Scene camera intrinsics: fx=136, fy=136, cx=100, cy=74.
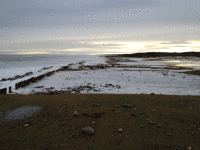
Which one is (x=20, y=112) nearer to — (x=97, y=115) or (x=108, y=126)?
(x=97, y=115)

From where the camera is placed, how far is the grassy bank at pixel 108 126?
11.3 feet

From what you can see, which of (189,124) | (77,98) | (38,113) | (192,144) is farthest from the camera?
(77,98)

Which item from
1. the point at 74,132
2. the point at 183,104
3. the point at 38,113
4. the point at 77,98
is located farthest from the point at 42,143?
the point at 183,104

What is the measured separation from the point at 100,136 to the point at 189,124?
285 cm

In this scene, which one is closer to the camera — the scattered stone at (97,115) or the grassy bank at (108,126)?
the grassy bank at (108,126)

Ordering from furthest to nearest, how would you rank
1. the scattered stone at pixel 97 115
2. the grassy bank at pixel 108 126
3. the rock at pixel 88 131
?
the scattered stone at pixel 97 115 < the rock at pixel 88 131 < the grassy bank at pixel 108 126

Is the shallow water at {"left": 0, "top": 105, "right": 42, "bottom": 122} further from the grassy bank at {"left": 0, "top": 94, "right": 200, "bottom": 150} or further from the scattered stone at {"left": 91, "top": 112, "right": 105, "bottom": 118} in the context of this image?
the scattered stone at {"left": 91, "top": 112, "right": 105, "bottom": 118}

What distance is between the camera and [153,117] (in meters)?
4.71

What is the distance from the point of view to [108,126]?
4238 mm

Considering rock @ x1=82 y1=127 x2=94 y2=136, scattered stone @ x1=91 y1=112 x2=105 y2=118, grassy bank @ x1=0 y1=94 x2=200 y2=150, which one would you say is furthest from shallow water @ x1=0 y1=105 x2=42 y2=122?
rock @ x1=82 y1=127 x2=94 y2=136

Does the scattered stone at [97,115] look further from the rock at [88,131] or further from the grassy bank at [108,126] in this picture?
the rock at [88,131]

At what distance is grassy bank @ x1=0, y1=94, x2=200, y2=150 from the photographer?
3.45m

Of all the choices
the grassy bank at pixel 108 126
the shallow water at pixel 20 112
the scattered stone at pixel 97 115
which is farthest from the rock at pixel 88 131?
the shallow water at pixel 20 112

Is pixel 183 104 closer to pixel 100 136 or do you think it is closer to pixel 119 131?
pixel 119 131
